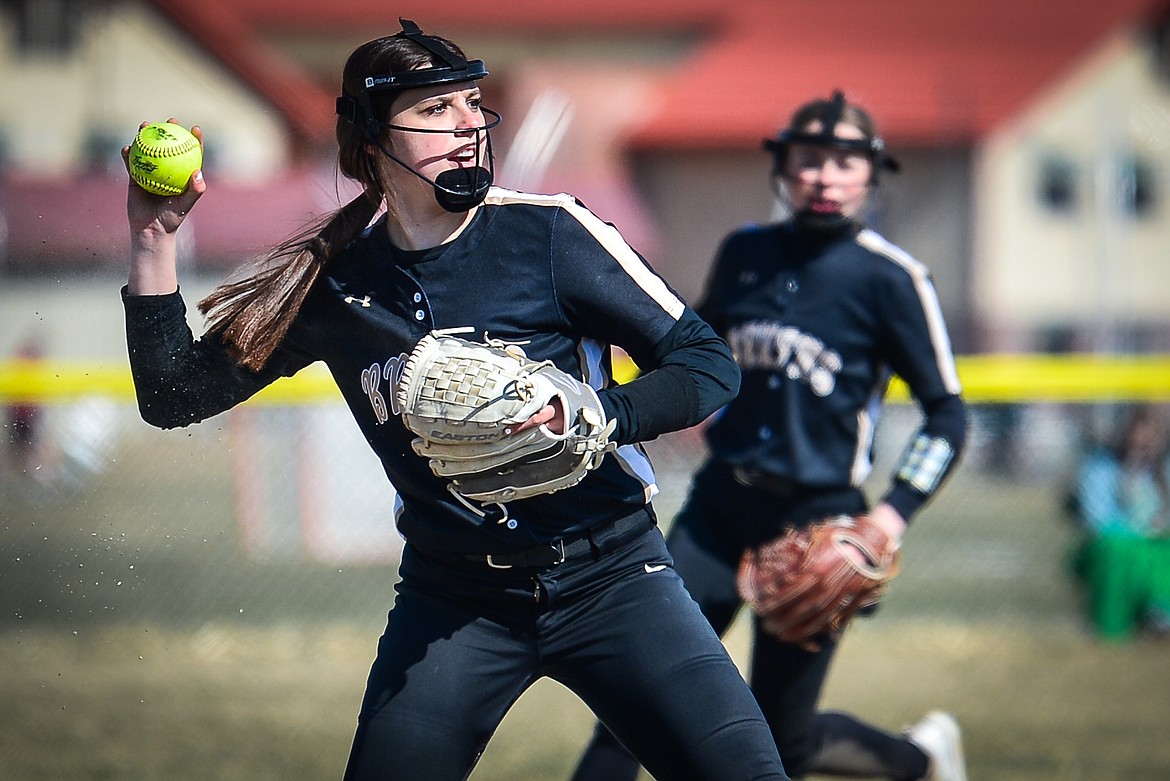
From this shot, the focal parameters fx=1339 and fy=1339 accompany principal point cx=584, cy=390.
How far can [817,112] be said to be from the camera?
358 cm

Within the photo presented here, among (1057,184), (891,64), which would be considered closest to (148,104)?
(891,64)

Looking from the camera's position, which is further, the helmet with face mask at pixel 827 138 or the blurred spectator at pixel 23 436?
the blurred spectator at pixel 23 436

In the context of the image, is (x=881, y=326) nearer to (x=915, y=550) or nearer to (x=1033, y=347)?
(x=915, y=550)

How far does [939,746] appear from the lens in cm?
399

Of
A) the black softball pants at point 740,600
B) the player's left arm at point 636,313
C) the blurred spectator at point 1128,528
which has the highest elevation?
the player's left arm at point 636,313

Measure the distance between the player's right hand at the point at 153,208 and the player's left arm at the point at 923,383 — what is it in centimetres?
181

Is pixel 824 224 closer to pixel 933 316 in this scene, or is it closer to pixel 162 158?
pixel 933 316

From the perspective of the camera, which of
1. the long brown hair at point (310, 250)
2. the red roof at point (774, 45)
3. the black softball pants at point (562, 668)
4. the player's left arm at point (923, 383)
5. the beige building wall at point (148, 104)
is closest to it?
the black softball pants at point (562, 668)

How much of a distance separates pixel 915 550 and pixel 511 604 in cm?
470

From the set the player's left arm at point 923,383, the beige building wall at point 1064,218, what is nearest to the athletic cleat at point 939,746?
the player's left arm at point 923,383

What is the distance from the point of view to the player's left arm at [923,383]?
11.5ft

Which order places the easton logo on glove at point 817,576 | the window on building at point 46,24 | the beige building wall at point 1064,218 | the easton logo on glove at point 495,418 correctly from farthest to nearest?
the window on building at point 46,24, the beige building wall at point 1064,218, the easton logo on glove at point 817,576, the easton logo on glove at point 495,418

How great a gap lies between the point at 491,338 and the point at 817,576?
1.28 meters

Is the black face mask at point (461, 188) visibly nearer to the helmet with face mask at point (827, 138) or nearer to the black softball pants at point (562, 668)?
the black softball pants at point (562, 668)
